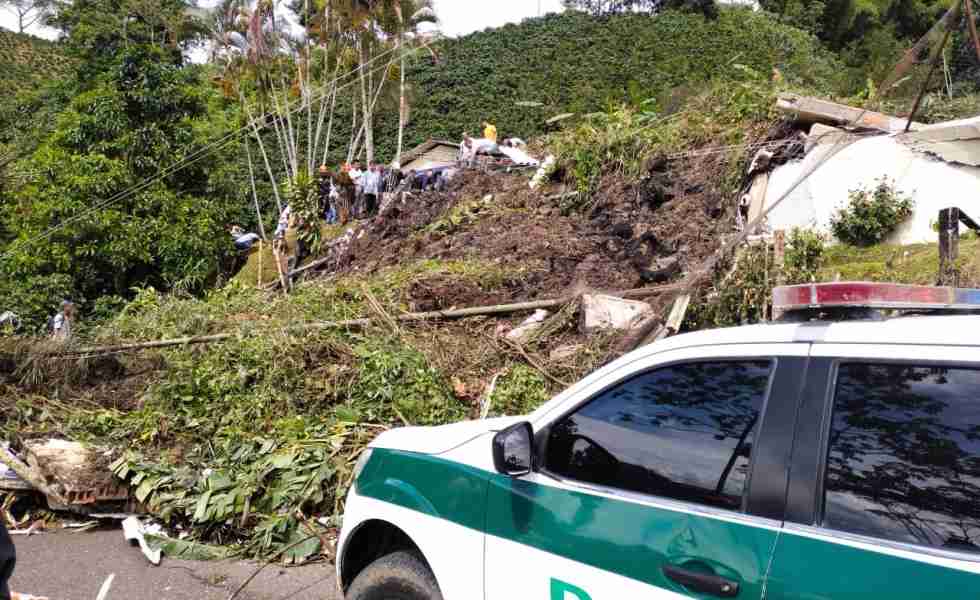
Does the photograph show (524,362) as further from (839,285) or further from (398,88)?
(398,88)

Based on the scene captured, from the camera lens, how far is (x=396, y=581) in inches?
122

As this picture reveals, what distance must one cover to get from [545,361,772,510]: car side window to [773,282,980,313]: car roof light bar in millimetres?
223

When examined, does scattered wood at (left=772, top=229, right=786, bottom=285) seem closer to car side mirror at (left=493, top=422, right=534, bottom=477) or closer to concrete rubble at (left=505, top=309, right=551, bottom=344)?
concrete rubble at (left=505, top=309, right=551, bottom=344)

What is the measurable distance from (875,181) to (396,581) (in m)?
8.78

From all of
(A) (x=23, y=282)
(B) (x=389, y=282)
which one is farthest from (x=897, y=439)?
(A) (x=23, y=282)

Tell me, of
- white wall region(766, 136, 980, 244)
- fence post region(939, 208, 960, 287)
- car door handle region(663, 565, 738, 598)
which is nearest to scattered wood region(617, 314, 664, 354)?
white wall region(766, 136, 980, 244)

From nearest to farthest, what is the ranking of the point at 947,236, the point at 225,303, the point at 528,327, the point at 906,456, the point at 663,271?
the point at 906,456
the point at 947,236
the point at 528,327
the point at 663,271
the point at 225,303

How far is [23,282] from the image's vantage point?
16.5m

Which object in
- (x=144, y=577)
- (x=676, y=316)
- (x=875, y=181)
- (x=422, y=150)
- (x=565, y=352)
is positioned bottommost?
(x=144, y=577)

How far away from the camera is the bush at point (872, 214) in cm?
945

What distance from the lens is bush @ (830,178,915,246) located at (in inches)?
372

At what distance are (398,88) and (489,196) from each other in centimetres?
1562

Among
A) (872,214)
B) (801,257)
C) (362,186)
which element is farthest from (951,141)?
(362,186)

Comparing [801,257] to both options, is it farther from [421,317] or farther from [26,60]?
[26,60]
